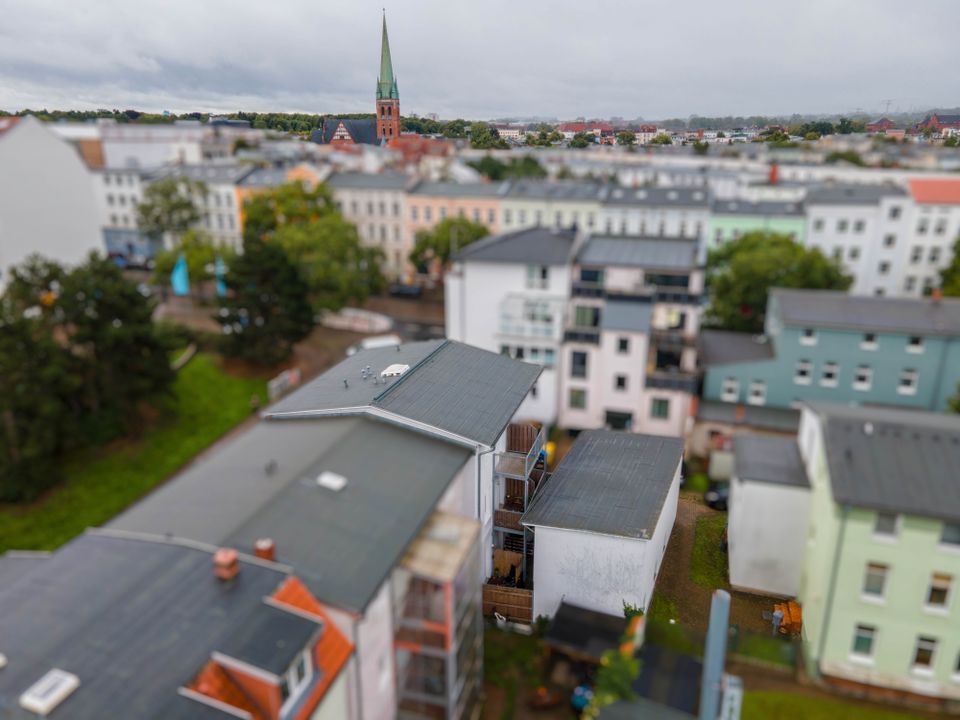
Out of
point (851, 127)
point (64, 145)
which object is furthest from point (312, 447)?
point (64, 145)

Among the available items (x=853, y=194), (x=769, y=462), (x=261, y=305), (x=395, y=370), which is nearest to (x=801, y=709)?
(x=769, y=462)

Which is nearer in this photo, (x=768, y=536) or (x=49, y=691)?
(x=49, y=691)

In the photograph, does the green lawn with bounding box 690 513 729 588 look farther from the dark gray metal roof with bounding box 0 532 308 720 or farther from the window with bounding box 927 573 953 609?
the dark gray metal roof with bounding box 0 532 308 720

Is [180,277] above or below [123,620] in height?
below

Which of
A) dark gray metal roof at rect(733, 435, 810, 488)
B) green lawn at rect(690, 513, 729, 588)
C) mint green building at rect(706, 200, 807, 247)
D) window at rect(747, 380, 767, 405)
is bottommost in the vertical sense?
green lawn at rect(690, 513, 729, 588)

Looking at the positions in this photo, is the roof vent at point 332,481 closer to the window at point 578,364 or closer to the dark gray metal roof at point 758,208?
the window at point 578,364

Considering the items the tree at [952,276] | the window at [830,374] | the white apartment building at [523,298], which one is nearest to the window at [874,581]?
the white apartment building at [523,298]

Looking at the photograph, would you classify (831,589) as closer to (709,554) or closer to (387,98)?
(709,554)

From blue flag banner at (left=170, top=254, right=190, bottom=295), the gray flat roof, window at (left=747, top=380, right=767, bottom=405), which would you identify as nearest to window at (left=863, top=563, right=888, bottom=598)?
the gray flat roof
